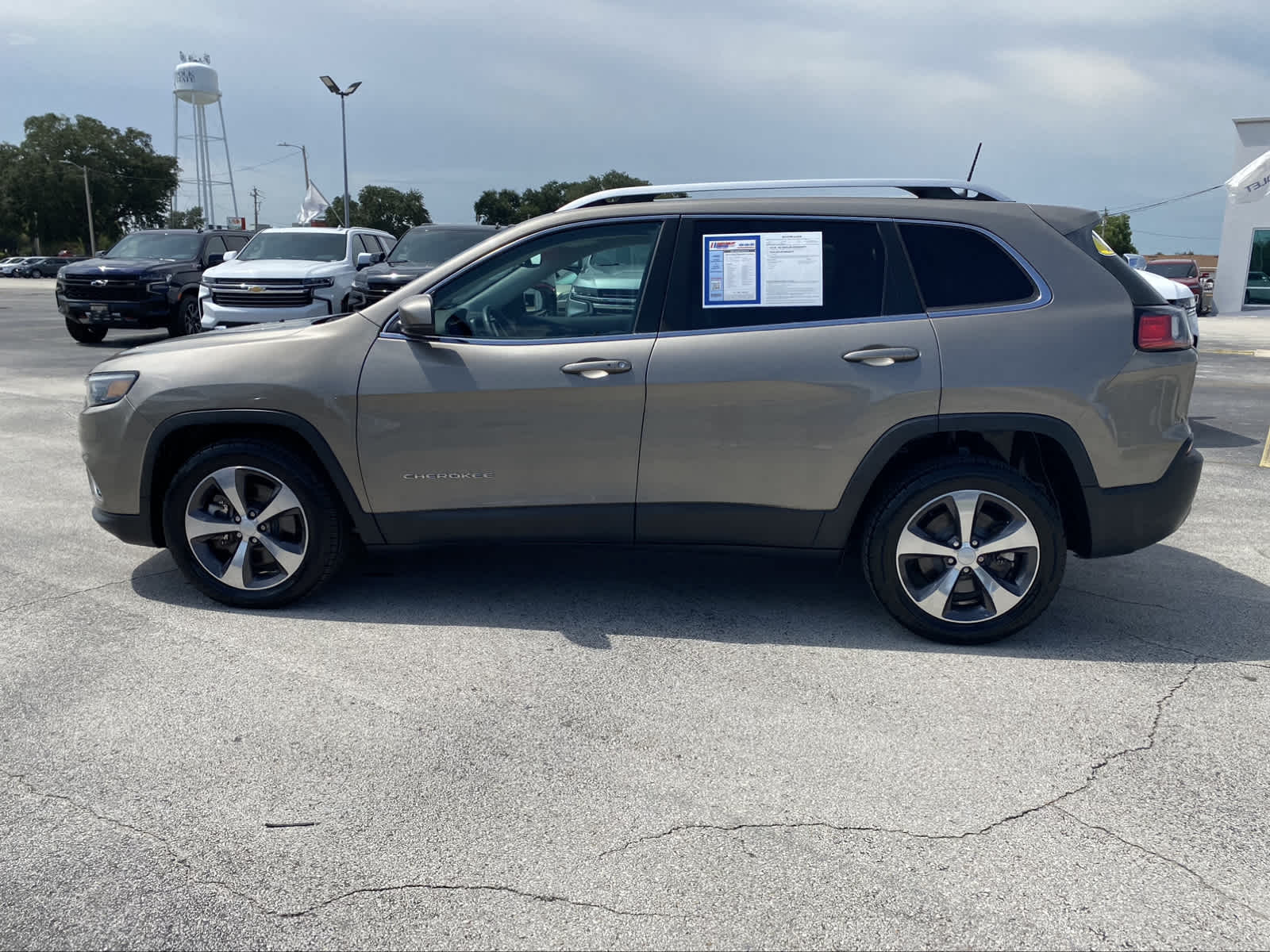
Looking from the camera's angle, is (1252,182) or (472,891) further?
(1252,182)

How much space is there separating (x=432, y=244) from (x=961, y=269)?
37.4ft

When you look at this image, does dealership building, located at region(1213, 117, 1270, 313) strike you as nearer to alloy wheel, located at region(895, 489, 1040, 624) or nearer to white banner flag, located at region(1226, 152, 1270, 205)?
white banner flag, located at region(1226, 152, 1270, 205)

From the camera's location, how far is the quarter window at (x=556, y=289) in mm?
4320

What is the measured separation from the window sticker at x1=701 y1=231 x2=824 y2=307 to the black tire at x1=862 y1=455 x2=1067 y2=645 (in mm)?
883

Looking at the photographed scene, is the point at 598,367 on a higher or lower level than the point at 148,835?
higher

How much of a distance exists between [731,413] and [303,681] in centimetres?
194

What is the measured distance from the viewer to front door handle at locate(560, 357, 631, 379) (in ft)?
13.8

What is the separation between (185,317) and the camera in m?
16.5

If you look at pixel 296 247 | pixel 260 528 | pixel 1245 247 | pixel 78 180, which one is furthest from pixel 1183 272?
pixel 78 180

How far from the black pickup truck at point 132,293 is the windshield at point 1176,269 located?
70.3 ft

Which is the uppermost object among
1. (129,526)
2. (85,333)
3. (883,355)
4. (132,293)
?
(883,355)

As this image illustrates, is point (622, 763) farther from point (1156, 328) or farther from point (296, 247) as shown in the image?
point (296, 247)

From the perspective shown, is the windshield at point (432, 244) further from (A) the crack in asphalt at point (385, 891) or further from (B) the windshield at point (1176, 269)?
(B) the windshield at point (1176, 269)

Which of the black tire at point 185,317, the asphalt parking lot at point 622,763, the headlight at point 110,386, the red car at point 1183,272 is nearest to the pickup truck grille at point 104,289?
the black tire at point 185,317
